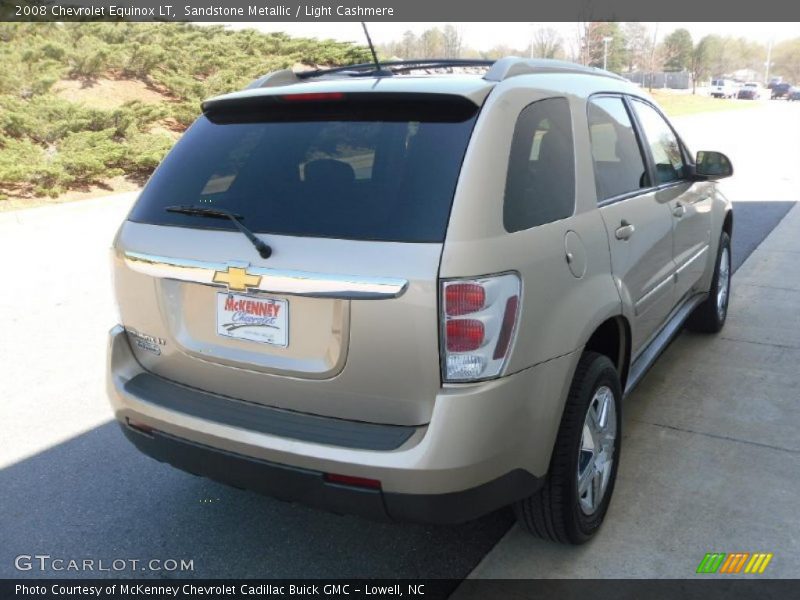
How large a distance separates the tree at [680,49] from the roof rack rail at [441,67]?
103 metres

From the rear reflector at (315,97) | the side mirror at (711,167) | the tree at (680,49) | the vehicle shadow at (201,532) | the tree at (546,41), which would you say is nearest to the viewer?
the rear reflector at (315,97)

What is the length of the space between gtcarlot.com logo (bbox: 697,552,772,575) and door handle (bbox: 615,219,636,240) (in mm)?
1286

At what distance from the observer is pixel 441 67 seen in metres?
3.45

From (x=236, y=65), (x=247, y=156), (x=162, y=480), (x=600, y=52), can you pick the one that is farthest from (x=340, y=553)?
(x=600, y=52)

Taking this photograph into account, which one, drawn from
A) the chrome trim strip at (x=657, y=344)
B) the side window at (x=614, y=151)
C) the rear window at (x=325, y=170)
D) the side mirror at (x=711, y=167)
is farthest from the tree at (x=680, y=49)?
the rear window at (x=325, y=170)

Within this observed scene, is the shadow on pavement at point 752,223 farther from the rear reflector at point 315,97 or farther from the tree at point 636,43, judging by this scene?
the tree at point 636,43

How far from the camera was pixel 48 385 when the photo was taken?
462 centimetres

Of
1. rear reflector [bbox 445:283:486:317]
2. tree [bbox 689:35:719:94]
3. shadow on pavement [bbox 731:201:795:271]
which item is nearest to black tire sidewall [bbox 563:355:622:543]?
rear reflector [bbox 445:283:486:317]

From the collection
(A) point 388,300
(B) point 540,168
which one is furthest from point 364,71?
(A) point 388,300

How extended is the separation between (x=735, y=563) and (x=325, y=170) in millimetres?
2103

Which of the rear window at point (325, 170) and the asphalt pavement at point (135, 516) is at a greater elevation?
the rear window at point (325, 170)

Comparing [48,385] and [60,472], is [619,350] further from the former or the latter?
[48,385]

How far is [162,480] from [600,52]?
218 feet

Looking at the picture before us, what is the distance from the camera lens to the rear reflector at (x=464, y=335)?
222cm
